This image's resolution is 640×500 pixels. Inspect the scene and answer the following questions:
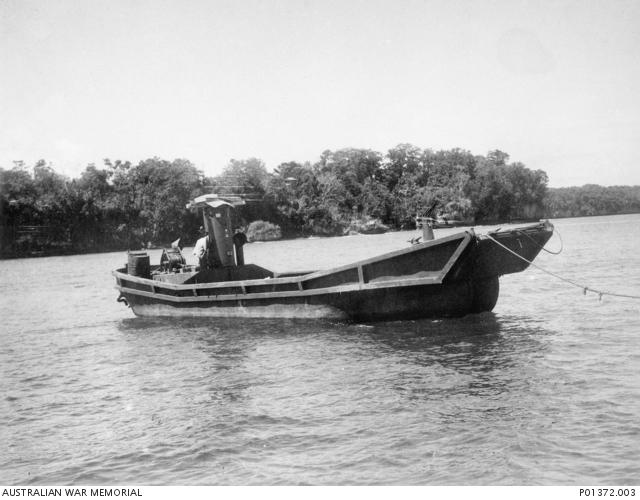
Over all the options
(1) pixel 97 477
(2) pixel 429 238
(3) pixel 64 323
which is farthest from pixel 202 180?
(1) pixel 97 477

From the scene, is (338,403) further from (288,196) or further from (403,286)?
(288,196)

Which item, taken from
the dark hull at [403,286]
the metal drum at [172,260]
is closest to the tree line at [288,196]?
the metal drum at [172,260]

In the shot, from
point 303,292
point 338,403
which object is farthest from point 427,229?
point 338,403

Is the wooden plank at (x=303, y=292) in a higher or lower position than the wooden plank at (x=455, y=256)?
lower

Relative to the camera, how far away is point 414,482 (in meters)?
5.43

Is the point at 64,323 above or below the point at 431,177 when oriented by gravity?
below

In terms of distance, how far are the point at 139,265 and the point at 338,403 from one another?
11.0 m

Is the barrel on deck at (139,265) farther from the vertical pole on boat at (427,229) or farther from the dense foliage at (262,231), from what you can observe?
the dense foliage at (262,231)

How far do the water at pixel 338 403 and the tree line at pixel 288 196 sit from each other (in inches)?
2429

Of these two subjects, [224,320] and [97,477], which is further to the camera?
[224,320]

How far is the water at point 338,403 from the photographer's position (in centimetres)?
582

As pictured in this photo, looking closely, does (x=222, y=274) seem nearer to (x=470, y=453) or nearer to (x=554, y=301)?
(x=554, y=301)
